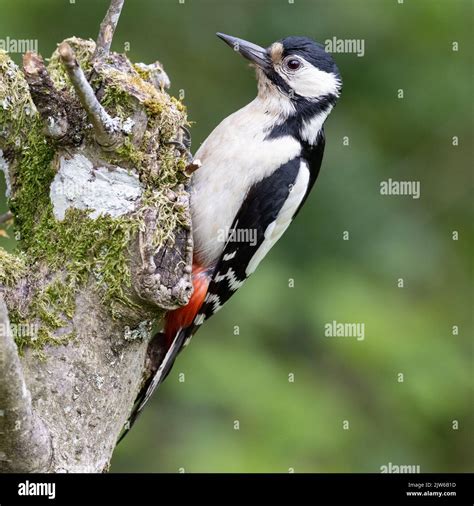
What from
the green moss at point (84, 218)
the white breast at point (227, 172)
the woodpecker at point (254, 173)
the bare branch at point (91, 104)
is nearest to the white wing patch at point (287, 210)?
the woodpecker at point (254, 173)

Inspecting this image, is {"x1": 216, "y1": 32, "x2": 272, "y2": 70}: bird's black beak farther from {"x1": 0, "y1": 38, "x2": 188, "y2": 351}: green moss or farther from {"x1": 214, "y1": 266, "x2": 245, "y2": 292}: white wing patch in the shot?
{"x1": 214, "y1": 266, "x2": 245, "y2": 292}: white wing patch

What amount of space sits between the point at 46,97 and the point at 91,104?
0.64 ft

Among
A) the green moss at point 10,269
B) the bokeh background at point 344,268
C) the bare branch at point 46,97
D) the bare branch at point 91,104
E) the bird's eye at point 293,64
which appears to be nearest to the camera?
the bare branch at point 91,104

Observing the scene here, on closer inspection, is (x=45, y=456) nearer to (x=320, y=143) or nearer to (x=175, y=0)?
(x=320, y=143)

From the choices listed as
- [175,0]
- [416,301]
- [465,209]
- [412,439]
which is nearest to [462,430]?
[412,439]

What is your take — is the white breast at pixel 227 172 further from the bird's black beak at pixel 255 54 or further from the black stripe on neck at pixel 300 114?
the bird's black beak at pixel 255 54

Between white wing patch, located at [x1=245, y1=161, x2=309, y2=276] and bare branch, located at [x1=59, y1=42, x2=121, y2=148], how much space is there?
1.14m

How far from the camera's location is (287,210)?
14.0 feet

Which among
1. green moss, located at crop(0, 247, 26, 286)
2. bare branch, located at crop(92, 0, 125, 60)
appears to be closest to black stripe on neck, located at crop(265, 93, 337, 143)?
bare branch, located at crop(92, 0, 125, 60)

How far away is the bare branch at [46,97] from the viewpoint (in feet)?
9.68

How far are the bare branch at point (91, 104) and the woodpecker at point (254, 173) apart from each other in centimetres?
78

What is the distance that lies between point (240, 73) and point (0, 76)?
2.64 metres

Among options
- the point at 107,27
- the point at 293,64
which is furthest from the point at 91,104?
the point at 293,64

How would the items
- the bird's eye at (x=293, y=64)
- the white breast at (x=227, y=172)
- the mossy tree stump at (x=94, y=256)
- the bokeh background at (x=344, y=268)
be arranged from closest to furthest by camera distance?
the mossy tree stump at (x=94, y=256)
the white breast at (x=227, y=172)
the bird's eye at (x=293, y=64)
the bokeh background at (x=344, y=268)
